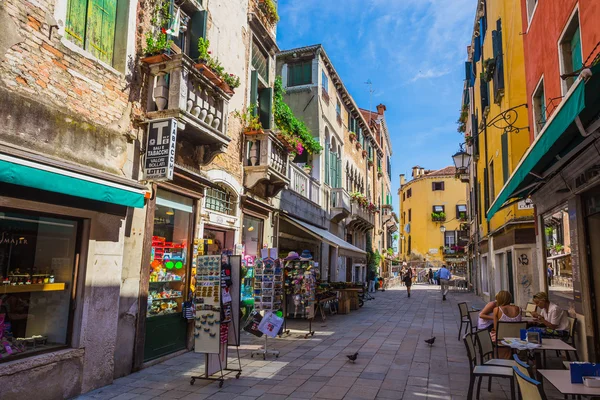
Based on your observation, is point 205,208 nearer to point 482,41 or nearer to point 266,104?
point 266,104

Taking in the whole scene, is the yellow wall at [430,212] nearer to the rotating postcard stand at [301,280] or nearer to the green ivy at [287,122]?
the green ivy at [287,122]

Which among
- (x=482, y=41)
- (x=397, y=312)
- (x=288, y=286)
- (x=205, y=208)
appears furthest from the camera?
(x=482, y=41)

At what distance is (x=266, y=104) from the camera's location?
11531 mm

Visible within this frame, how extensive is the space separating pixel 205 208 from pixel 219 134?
154 centimetres

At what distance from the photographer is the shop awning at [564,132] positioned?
3.60 metres

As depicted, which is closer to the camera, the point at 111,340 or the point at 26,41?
the point at 26,41

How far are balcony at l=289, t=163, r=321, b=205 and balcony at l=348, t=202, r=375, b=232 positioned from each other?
4.78 m

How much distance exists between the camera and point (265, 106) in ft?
37.8

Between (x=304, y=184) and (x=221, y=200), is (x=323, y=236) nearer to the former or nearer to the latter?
(x=304, y=184)

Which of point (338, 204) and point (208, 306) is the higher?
point (338, 204)

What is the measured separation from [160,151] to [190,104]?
A: 1.08 meters

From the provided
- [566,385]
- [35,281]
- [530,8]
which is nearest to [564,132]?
[566,385]

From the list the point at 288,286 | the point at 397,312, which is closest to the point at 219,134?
the point at 288,286

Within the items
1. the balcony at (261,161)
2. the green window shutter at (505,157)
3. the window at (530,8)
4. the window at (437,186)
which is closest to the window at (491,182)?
the green window shutter at (505,157)
